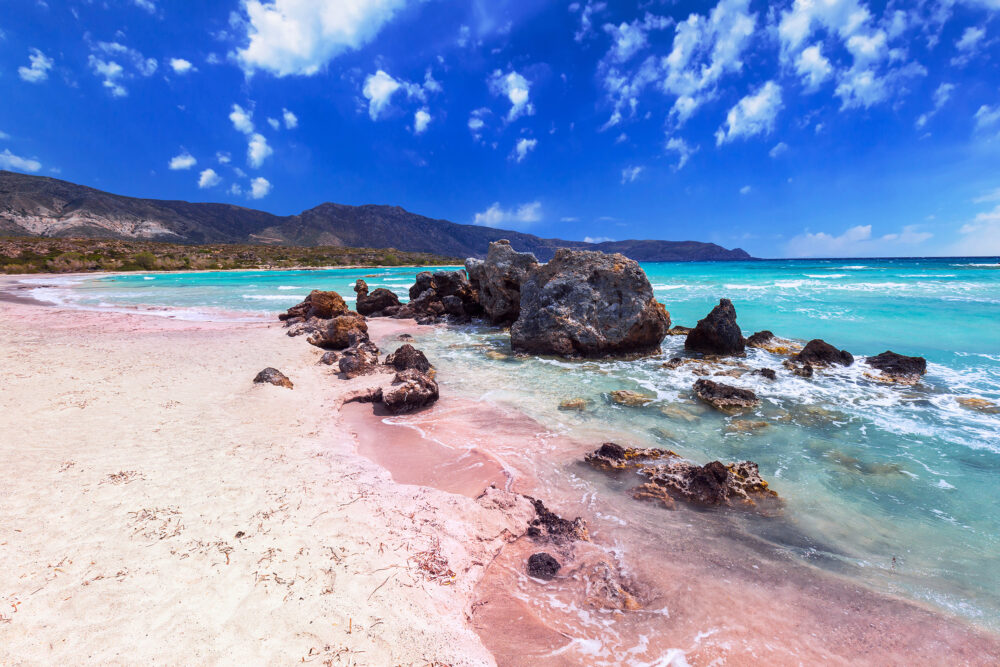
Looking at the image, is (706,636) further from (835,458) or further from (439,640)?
(835,458)

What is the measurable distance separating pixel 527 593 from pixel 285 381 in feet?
20.1

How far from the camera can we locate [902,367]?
27.8ft

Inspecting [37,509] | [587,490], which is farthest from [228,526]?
[587,490]

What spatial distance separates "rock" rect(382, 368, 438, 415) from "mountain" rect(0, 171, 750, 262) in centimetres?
4996

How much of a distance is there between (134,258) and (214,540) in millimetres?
74407

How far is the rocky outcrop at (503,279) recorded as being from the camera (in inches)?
576

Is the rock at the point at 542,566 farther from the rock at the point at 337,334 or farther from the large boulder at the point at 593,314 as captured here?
the rock at the point at 337,334

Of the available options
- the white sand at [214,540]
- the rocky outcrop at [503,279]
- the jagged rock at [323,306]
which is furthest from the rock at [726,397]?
the jagged rock at [323,306]

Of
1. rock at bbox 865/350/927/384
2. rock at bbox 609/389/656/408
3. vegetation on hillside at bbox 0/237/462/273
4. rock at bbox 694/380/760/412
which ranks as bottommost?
rock at bbox 609/389/656/408

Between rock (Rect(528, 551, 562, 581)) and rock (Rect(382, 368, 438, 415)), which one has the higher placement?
rock (Rect(382, 368, 438, 415))

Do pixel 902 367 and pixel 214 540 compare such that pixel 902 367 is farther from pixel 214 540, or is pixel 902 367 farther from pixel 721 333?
pixel 214 540

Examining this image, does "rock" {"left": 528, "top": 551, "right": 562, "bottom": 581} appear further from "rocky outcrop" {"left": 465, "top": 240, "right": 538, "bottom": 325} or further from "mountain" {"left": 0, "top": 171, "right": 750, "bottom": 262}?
"mountain" {"left": 0, "top": 171, "right": 750, "bottom": 262}

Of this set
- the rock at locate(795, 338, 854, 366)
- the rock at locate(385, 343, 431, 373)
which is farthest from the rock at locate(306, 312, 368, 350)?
the rock at locate(795, 338, 854, 366)

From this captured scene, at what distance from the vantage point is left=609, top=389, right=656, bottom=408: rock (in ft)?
23.3
